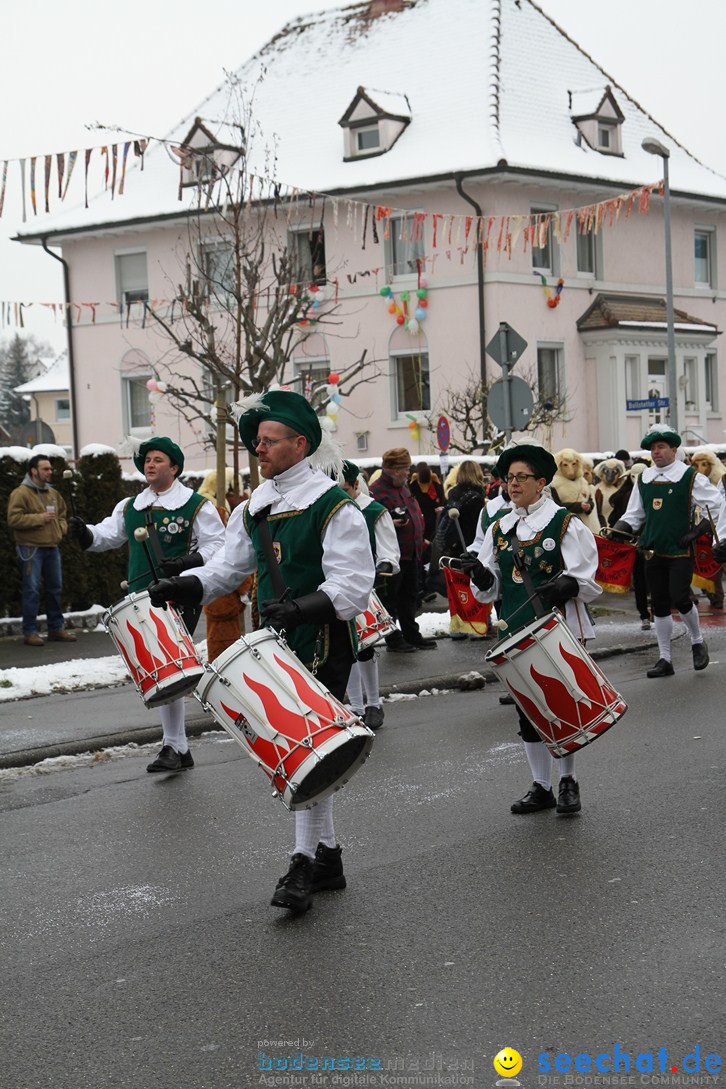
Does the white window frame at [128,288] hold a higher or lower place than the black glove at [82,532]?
higher

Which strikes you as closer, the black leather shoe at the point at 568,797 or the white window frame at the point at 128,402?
Answer: the black leather shoe at the point at 568,797

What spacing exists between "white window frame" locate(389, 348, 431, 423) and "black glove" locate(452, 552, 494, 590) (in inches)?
1090

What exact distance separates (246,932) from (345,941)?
15.3 inches

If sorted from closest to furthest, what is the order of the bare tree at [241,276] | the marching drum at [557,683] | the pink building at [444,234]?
the marching drum at [557,683] < the bare tree at [241,276] < the pink building at [444,234]

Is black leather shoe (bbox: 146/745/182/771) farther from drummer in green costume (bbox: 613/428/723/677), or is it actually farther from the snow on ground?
drummer in green costume (bbox: 613/428/723/677)

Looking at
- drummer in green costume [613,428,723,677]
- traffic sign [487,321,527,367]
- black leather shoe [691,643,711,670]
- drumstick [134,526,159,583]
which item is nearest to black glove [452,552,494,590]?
drumstick [134,526,159,583]

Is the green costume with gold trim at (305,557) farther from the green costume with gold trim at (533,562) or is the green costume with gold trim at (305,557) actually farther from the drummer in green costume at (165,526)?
the drummer in green costume at (165,526)

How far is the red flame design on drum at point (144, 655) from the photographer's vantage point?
7.77m

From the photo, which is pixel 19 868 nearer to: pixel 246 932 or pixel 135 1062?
pixel 246 932

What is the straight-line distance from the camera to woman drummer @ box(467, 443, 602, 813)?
7078 mm

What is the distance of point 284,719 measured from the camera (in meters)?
5.15

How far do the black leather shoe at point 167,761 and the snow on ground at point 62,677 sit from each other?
104 inches

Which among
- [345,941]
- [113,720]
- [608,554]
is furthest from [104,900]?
[608,554]

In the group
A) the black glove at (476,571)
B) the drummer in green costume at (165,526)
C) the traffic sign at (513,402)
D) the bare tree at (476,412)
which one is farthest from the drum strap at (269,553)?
the bare tree at (476,412)
